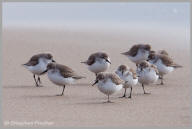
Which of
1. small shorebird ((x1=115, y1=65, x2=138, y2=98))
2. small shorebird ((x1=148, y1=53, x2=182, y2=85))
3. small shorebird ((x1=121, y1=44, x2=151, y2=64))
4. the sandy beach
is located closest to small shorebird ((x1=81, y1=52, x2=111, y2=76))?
the sandy beach

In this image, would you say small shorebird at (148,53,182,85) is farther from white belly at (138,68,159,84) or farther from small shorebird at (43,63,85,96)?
small shorebird at (43,63,85,96)

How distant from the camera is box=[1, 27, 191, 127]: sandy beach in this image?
11.3 m

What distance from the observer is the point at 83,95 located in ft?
46.1

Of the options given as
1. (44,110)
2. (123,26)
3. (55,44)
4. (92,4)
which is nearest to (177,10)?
(123,26)

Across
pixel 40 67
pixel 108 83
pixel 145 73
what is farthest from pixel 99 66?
pixel 108 83

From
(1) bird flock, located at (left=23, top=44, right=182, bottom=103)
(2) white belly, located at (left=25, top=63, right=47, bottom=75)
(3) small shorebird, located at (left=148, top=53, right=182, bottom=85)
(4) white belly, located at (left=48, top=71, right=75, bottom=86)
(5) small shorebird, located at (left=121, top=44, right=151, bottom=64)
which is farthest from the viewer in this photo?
(5) small shorebird, located at (left=121, top=44, right=151, bottom=64)

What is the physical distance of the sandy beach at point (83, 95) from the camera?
11289 millimetres

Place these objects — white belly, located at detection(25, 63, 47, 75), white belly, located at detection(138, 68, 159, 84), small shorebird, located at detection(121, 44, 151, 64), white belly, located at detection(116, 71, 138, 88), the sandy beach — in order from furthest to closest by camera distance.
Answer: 1. small shorebird, located at detection(121, 44, 151, 64)
2. white belly, located at detection(25, 63, 47, 75)
3. white belly, located at detection(138, 68, 159, 84)
4. white belly, located at detection(116, 71, 138, 88)
5. the sandy beach

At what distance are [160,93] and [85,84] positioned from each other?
2305 mm

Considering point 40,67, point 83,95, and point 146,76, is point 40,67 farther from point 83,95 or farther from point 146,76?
point 146,76

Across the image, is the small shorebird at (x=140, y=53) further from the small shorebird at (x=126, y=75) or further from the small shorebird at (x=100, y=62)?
the small shorebird at (x=126, y=75)

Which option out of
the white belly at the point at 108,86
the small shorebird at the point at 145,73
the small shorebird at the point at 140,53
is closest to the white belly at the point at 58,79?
the white belly at the point at 108,86

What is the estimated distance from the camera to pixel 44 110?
473 inches

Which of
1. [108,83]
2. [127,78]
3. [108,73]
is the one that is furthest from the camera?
[127,78]
